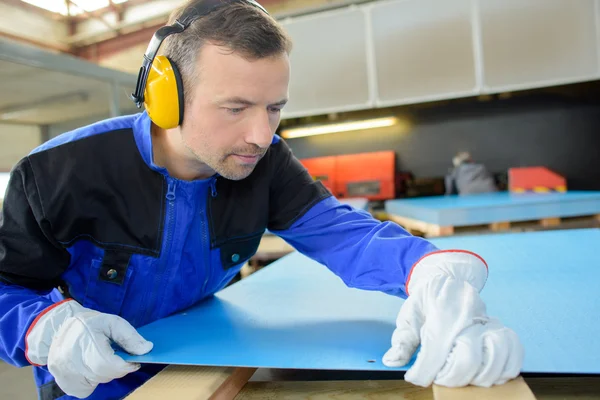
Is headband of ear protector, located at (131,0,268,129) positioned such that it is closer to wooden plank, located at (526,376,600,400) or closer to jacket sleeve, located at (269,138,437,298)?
jacket sleeve, located at (269,138,437,298)

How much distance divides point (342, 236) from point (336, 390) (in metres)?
0.43

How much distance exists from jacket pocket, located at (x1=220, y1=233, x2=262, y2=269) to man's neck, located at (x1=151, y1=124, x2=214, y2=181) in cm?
20

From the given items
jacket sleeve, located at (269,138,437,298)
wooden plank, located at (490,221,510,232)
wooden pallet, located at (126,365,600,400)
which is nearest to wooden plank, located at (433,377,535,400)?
wooden pallet, located at (126,365,600,400)

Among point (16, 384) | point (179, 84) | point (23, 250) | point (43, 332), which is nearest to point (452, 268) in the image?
point (179, 84)

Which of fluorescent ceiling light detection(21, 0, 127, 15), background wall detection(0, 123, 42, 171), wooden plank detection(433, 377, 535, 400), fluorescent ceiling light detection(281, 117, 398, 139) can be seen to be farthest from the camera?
fluorescent ceiling light detection(21, 0, 127, 15)

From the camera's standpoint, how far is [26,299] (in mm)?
880

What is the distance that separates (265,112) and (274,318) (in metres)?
0.49

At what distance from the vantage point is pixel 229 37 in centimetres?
88

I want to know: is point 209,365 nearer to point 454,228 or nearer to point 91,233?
point 91,233

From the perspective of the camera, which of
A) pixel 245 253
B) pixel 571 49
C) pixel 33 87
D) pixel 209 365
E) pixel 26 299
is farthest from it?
pixel 571 49

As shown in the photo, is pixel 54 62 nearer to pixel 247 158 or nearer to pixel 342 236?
pixel 247 158

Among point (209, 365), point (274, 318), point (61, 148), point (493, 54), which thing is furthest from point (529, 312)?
point (493, 54)

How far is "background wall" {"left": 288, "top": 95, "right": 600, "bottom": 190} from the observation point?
374cm

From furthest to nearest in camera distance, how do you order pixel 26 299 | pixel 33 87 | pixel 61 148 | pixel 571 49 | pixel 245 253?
pixel 571 49, pixel 33 87, pixel 245 253, pixel 61 148, pixel 26 299
